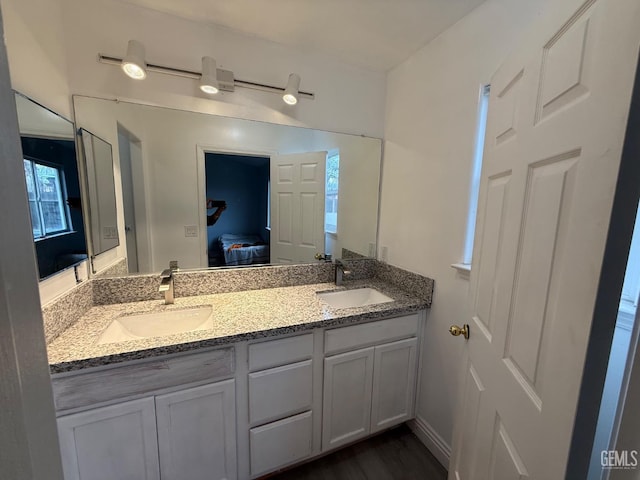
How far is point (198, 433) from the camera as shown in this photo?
44.8 inches

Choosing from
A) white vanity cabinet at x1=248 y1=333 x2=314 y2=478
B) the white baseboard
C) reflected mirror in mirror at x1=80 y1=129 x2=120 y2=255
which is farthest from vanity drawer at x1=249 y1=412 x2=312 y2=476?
reflected mirror in mirror at x1=80 y1=129 x2=120 y2=255

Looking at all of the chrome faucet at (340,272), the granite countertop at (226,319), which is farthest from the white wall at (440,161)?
the chrome faucet at (340,272)

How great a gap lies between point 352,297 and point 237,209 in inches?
37.6

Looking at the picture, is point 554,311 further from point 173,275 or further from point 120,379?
point 173,275

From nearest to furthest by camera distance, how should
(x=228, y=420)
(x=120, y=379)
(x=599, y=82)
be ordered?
(x=599, y=82)
(x=120, y=379)
(x=228, y=420)

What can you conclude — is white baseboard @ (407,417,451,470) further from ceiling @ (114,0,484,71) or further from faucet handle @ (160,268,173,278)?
ceiling @ (114,0,484,71)

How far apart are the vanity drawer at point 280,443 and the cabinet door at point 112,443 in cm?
41

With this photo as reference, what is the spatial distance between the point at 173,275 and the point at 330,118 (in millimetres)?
1376

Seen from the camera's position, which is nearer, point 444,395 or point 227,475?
point 227,475

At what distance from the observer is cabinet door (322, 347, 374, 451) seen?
1.40 m

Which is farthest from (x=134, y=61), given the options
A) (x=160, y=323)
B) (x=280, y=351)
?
(x=280, y=351)

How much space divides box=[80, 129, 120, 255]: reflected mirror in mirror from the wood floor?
1.51 meters

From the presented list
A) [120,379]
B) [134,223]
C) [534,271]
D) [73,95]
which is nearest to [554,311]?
[534,271]

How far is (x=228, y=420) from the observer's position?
1.19 m
